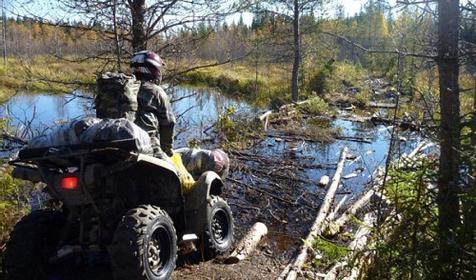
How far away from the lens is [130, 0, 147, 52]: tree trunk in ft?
27.8

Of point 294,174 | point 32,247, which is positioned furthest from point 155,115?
point 294,174

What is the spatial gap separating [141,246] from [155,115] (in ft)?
5.03

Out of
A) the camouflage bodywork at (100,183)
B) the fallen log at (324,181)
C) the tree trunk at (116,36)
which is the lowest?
the fallen log at (324,181)

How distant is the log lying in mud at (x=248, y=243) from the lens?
561 centimetres

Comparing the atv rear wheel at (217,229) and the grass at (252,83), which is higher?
the grass at (252,83)

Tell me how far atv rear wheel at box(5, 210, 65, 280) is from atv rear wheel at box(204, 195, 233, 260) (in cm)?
161

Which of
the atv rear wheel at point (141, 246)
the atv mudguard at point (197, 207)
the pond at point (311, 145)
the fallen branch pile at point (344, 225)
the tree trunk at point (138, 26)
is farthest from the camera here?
the pond at point (311, 145)

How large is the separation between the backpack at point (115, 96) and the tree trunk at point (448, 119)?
2718mm

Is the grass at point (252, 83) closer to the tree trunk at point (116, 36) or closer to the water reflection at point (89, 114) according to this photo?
the water reflection at point (89, 114)

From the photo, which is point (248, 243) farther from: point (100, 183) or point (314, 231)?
point (100, 183)

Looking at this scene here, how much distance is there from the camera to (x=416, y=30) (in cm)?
404

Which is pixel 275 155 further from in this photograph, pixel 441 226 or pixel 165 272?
pixel 441 226

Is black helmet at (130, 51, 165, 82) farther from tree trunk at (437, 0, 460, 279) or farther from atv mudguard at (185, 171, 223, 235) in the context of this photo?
tree trunk at (437, 0, 460, 279)

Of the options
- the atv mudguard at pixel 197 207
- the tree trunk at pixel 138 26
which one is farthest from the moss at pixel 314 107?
the atv mudguard at pixel 197 207
